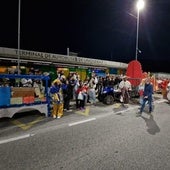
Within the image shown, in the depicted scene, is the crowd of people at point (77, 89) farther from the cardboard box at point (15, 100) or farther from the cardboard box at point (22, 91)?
the cardboard box at point (15, 100)

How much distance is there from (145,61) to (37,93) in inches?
2974

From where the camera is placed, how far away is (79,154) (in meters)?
6.00

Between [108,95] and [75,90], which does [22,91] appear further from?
[108,95]

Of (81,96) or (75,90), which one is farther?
(75,90)

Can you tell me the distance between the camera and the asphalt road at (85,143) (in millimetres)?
5375

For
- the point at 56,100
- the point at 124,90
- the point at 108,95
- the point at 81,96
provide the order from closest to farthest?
the point at 56,100 < the point at 81,96 < the point at 108,95 < the point at 124,90

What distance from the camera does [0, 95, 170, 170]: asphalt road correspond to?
538cm

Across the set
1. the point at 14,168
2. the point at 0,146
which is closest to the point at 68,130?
the point at 0,146

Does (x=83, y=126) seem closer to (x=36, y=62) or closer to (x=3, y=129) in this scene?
(x=3, y=129)

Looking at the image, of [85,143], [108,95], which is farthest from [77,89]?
[85,143]

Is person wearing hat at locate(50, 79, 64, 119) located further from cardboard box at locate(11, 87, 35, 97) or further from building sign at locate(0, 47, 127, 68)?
building sign at locate(0, 47, 127, 68)

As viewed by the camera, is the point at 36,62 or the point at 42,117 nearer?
the point at 42,117

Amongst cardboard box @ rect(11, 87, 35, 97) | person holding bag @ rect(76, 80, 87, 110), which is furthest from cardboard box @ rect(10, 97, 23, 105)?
person holding bag @ rect(76, 80, 87, 110)

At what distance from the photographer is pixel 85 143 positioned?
274 inches
